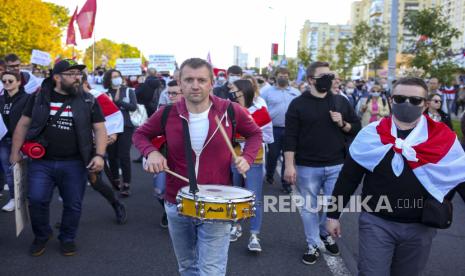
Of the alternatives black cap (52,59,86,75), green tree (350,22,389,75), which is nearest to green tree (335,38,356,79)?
green tree (350,22,389,75)

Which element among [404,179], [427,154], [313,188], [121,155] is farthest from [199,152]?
[121,155]

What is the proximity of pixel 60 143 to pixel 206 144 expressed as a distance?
88.7 inches

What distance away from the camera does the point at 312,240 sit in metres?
5.08

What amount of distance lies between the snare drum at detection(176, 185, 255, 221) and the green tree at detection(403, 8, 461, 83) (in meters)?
14.1

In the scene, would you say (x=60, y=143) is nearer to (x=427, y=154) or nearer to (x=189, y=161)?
(x=189, y=161)

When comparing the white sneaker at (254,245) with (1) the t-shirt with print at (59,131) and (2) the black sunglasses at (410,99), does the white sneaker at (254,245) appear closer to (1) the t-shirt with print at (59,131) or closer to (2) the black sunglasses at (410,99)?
(1) the t-shirt with print at (59,131)

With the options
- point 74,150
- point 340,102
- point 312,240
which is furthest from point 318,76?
point 74,150

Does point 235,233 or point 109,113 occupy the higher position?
point 109,113

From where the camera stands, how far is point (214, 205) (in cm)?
305

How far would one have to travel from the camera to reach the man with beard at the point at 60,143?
4910 millimetres

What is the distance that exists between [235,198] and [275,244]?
8.78 ft

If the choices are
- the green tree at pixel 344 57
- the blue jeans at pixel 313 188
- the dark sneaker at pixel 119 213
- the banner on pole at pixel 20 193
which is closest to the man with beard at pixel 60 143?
the banner on pole at pixel 20 193

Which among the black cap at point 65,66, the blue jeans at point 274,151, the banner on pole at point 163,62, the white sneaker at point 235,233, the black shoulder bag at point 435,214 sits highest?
the banner on pole at point 163,62

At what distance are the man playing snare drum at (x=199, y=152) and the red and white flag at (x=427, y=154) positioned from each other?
0.84 metres
